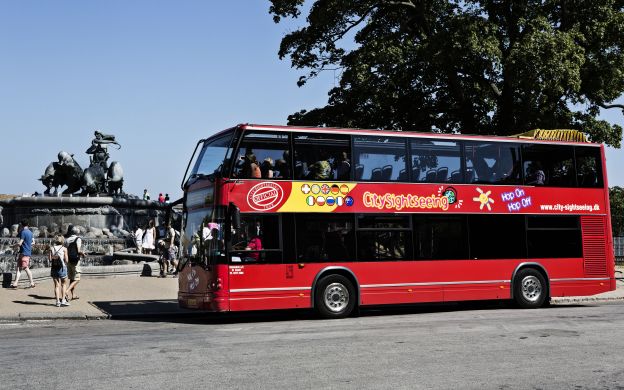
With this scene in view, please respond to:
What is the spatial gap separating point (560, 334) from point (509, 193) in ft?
19.4

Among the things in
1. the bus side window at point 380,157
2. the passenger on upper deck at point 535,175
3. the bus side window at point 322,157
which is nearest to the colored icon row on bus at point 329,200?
the bus side window at point 322,157

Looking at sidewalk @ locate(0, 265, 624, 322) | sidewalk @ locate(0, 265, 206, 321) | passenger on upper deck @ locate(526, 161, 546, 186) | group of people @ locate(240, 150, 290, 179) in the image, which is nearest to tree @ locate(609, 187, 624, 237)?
sidewalk @ locate(0, 265, 624, 322)

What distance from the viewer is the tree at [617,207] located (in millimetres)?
46478

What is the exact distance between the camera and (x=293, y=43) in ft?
99.9

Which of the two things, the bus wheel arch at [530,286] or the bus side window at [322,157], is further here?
the bus wheel arch at [530,286]

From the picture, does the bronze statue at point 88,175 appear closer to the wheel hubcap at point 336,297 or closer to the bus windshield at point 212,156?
the bus windshield at point 212,156

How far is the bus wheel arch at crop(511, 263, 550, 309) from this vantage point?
1722cm

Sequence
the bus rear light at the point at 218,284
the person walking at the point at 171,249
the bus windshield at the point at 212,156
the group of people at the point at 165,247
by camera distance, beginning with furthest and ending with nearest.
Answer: the group of people at the point at 165,247 < the person walking at the point at 171,249 < the bus windshield at the point at 212,156 < the bus rear light at the point at 218,284

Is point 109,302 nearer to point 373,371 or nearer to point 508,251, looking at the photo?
point 508,251

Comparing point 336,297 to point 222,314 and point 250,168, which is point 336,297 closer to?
point 250,168

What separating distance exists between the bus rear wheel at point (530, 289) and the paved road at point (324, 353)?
2371mm

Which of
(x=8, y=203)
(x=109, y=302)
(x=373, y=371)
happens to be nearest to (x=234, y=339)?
(x=373, y=371)

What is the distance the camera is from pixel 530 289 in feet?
57.0

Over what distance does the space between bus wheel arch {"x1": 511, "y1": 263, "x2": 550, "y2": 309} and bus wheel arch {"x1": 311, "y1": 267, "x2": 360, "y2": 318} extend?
4093 millimetres
